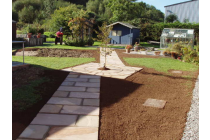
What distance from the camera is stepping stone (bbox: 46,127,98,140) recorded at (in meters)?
2.83

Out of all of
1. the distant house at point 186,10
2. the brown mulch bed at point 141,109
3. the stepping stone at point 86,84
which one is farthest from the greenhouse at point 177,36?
the distant house at point 186,10

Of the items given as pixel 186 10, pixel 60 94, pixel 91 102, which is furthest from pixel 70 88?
pixel 186 10

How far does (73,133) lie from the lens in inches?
116

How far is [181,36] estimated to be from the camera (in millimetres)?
17109

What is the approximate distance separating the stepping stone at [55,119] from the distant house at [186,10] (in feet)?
101

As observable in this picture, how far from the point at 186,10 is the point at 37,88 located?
3143 cm

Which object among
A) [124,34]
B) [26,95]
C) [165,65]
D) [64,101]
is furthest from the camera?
[124,34]

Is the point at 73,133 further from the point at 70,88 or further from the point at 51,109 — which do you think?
the point at 70,88

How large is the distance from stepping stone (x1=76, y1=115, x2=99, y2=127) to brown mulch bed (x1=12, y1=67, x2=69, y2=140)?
2.65ft

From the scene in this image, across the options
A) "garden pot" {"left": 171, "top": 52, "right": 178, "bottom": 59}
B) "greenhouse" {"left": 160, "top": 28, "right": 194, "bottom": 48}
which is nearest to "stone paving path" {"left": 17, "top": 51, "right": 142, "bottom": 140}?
"garden pot" {"left": 171, "top": 52, "right": 178, "bottom": 59}

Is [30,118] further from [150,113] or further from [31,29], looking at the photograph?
[31,29]

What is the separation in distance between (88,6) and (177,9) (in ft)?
60.8

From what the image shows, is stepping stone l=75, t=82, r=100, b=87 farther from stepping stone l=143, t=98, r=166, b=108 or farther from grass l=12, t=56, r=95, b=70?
grass l=12, t=56, r=95, b=70
